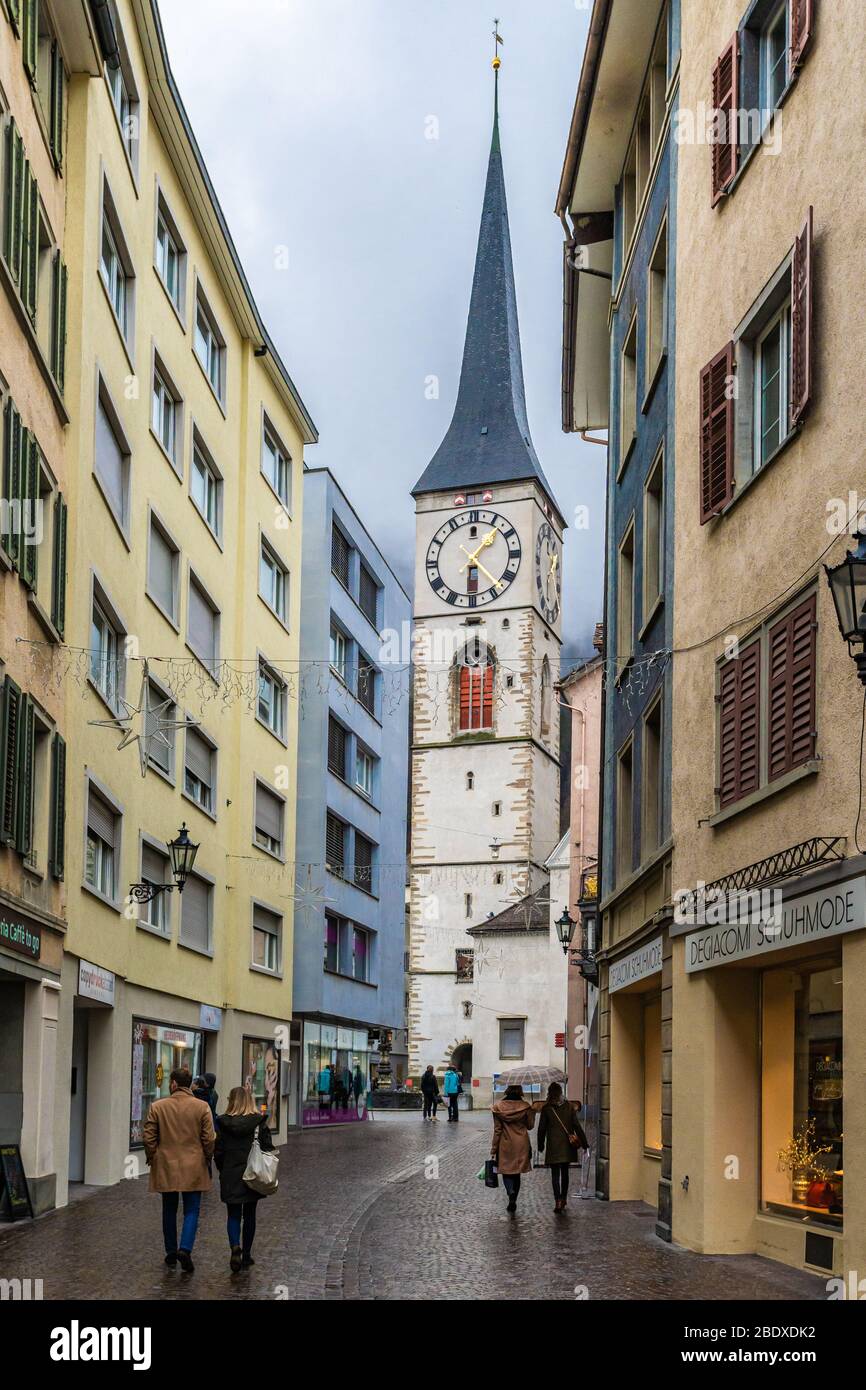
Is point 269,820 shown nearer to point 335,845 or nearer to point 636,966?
point 335,845

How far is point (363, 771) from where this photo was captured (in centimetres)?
4969

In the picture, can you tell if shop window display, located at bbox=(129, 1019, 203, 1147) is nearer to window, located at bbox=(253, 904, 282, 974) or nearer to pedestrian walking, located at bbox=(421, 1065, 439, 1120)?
window, located at bbox=(253, 904, 282, 974)

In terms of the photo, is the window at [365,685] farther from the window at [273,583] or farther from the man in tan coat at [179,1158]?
the man in tan coat at [179,1158]

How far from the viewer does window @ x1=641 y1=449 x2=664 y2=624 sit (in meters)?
19.4

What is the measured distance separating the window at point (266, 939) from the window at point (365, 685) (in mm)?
11913

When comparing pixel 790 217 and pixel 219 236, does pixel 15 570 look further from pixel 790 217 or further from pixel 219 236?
pixel 219 236

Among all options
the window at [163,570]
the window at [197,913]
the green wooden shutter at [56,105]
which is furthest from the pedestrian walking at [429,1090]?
the green wooden shutter at [56,105]

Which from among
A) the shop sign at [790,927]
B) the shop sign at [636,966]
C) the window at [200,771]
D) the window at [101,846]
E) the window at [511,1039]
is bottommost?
the window at [511,1039]

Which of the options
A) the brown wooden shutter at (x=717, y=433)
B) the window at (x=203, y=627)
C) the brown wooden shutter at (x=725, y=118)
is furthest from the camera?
the window at (x=203, y=627)

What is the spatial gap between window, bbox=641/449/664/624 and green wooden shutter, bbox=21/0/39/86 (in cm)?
763

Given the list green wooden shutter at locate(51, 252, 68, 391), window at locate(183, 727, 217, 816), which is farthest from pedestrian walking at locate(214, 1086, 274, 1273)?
window at locate(183, 727, 217, 816)

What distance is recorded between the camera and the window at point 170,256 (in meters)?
28.1

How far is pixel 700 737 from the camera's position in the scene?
15.6 metres
